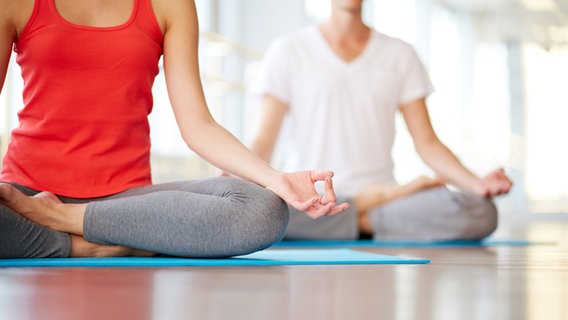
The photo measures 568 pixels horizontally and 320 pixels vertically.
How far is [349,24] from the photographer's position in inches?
134

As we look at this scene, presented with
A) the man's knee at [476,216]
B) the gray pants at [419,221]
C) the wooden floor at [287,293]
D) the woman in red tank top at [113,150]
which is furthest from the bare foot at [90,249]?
the man's knee at [476,216]

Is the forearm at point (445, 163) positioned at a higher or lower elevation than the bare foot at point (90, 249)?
higher

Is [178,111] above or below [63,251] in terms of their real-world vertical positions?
above

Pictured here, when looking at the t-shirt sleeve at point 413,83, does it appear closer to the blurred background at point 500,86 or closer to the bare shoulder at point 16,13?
the bare shoulder at point 16,13

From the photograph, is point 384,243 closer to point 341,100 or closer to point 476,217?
point 476,217

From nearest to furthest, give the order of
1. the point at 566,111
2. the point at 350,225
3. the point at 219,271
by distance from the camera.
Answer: the point at 219,271 < the point at 350,225 < the point at 566,111

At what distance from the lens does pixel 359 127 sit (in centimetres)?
338

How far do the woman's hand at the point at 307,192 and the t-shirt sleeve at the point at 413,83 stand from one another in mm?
1625

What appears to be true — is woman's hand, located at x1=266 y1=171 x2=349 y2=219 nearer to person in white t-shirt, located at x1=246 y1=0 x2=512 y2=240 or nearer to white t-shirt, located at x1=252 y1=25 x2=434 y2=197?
person in white t-shirt, located at x1=246 y1=0 x2=512 y2=240

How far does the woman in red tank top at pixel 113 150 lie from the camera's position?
6.04 ft

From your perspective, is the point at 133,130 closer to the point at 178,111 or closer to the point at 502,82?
the point at 178,111

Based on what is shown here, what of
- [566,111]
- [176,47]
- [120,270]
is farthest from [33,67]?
[566,111]

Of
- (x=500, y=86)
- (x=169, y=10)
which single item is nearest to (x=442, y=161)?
(x=169, y=10)

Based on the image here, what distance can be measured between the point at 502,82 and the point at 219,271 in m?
7.81
